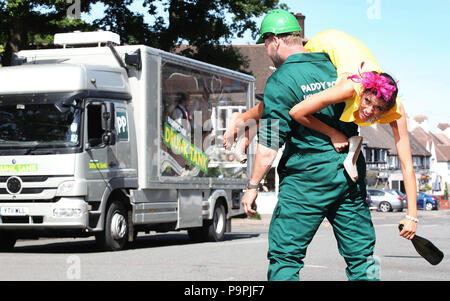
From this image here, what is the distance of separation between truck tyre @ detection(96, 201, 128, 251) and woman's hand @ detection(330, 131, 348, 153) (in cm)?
970

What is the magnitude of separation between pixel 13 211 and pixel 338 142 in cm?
992

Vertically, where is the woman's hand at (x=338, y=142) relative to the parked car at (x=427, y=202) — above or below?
above

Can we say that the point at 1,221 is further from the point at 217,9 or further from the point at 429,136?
the point at 429,136

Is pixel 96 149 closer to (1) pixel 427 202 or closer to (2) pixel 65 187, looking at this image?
(2) pixel 65 187

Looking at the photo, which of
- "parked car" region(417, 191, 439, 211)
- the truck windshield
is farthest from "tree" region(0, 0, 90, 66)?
"parked car" region(417, 191, 439, 211)

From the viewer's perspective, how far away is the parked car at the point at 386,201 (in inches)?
1962

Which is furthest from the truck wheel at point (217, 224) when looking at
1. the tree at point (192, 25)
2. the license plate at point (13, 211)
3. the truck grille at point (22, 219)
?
the tree at point (192, 25)

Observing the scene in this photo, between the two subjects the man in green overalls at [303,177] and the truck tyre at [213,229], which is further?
the truck tyre at [213,229]

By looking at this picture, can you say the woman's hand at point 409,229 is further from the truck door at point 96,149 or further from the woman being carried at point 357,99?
the truck door at point 96,149

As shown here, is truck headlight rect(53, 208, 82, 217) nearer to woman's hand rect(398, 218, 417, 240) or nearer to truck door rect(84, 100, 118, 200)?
truck door rect(84, 100, 118, 200)

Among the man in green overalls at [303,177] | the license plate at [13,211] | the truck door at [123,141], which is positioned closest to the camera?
the man in green overalls at [303,177]

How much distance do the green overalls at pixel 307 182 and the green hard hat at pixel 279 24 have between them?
0.18 m

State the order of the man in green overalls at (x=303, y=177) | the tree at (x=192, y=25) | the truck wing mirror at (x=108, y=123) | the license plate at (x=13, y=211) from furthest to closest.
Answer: the tree at (x=192, y=25) < the truck wing mirror at (x=108, y=123) < the license plate at (x=13, y=211) < the man in green overalls at (x=303, y=177)

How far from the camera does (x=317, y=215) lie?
4695mm
